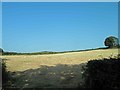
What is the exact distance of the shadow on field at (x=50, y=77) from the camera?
13195 mm

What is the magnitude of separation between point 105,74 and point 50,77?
5208 mm

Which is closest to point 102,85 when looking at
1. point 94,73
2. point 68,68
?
point 94,73

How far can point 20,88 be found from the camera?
1278cm

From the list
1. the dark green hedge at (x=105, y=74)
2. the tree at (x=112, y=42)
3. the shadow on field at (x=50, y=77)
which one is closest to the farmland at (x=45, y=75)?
the shadow on field at (x=50, y=77)

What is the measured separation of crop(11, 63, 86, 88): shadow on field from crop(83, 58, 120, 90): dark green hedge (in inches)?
86.8

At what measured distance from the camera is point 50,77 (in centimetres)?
1481

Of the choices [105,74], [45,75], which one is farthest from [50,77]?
[105,74]

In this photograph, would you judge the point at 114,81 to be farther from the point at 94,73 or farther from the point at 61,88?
the point at 61,88

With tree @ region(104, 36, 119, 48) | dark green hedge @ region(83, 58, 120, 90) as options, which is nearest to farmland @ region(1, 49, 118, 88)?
dark green hedge @ region(83, 58, 120, 90)

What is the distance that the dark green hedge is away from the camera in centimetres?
991

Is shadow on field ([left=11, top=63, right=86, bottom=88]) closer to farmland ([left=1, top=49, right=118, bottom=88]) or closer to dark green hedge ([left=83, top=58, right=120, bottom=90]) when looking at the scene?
farmland ([left=1, top=49, right=118, bottom=88])

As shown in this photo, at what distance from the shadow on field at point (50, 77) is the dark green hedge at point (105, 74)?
2.21 meters

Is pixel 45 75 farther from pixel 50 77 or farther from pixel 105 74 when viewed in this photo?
pixel 105 74

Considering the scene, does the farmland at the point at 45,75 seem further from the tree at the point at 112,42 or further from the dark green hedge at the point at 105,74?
the tree at the point at 112,42
